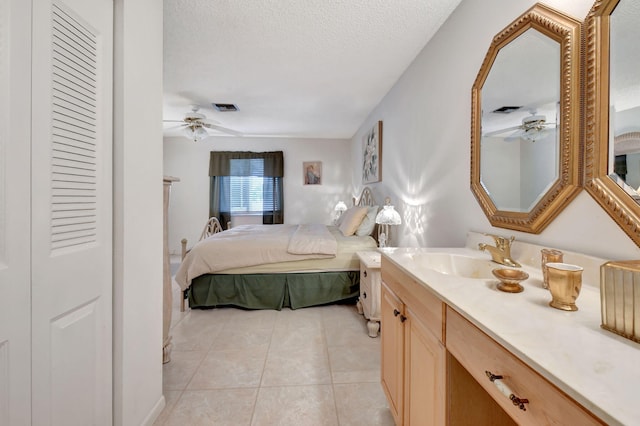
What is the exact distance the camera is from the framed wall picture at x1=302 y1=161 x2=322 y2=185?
5676 mm

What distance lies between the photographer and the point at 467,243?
1528 mm

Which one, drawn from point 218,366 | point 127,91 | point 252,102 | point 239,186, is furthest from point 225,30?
point 239,186

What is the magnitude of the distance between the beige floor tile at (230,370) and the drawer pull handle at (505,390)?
1.50m

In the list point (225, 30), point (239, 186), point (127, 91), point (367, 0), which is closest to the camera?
point (127, 91)

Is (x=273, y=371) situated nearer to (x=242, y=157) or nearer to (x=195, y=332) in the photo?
(x=195, y=332)

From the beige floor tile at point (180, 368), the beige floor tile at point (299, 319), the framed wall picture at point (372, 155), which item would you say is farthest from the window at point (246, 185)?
the beige floor tile at point (180, 368)

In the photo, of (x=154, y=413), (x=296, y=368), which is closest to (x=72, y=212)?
(x=154, y=413)

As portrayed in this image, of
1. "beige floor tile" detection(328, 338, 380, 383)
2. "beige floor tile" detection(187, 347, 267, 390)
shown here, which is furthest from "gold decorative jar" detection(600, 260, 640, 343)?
"beige floor tile" detection(187, 347, 267, 390)

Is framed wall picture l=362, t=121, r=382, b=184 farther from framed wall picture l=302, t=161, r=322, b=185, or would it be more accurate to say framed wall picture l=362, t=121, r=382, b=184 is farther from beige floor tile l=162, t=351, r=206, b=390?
beige floor tile l=162, t=351, r=206, b=390

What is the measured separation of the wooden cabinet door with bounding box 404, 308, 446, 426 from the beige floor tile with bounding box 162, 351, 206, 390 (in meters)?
1.41

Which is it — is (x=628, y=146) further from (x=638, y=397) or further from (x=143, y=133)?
(x=143, y=133)

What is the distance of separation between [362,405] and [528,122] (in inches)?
66.7

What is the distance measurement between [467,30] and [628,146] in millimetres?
1234

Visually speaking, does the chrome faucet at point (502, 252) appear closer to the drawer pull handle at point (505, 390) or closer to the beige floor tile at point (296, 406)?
the drawer pull handle at point (505, 390)
